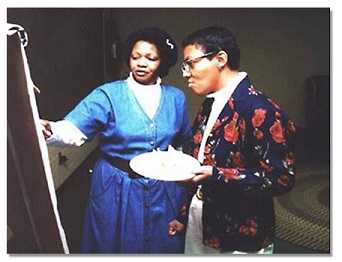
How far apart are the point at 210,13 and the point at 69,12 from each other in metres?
0.49

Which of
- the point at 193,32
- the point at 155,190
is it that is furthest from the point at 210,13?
the point at 155,190

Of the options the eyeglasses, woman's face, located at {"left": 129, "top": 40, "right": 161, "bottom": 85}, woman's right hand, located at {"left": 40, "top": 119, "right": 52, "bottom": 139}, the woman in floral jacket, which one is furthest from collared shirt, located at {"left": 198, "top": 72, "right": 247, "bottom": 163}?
woman's right hand, located at {"left": 40, "top": 119, "right": 52, "bottom": 139}

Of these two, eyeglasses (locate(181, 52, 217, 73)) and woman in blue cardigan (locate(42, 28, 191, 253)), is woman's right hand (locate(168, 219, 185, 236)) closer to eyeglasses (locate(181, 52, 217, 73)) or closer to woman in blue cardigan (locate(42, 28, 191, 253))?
woman in blue cardigan (locate(42, 28, 191, 253))

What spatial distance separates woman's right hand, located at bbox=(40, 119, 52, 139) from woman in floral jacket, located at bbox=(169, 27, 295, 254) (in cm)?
48

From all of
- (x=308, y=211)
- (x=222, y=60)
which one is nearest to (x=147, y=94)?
(x=222, y=60)

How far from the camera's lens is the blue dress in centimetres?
173

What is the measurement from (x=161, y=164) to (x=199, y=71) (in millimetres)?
343

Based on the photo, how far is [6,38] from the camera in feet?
5.44

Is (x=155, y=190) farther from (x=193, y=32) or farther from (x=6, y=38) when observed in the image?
(x=6, y=38)

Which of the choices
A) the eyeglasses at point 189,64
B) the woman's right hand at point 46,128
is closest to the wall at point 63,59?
Answer: the woman's right hand at point 46,128

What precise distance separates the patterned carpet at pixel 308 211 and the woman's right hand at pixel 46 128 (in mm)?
810

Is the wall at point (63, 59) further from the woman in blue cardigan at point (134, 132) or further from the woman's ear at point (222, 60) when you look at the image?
the woman's ear at point (222, 60)

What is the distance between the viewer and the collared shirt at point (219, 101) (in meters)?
1.67

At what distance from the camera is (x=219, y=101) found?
1686mm
